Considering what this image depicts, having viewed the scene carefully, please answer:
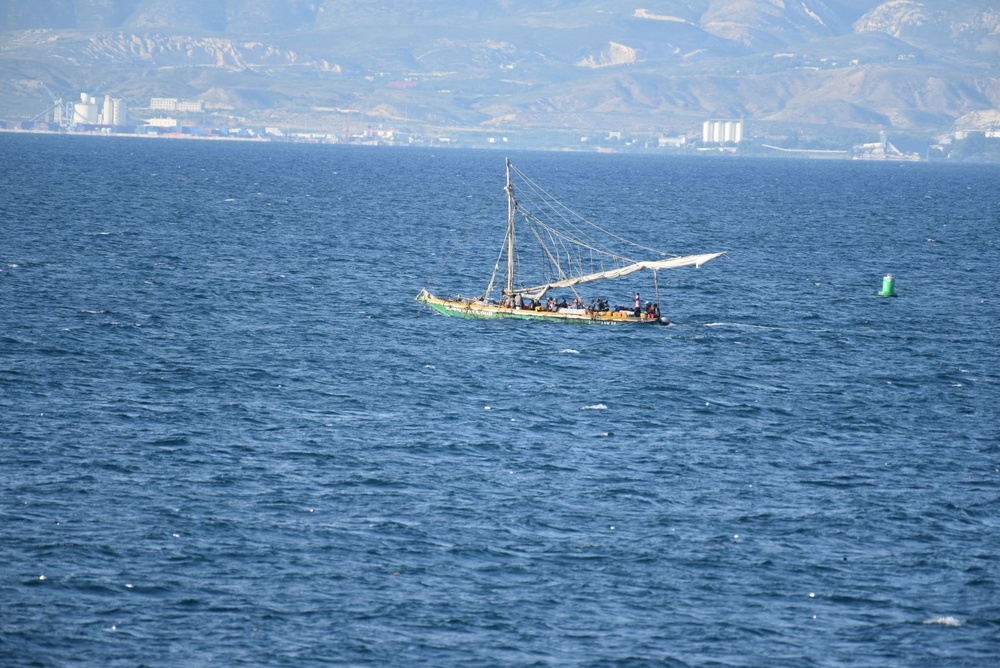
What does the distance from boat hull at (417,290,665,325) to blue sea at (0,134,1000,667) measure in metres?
1.24

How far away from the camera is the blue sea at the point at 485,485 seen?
52562mm

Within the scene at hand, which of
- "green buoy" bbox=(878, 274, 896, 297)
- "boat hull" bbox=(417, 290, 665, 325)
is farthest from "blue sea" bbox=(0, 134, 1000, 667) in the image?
"green buoy" bbox=(878, 274, 896, 297)

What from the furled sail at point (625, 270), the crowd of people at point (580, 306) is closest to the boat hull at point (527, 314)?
the crowd of people at point (580, 306)

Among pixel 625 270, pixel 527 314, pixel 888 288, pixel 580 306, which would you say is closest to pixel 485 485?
pixel 527 314

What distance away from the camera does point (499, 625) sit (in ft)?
174

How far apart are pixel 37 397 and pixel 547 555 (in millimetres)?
38245

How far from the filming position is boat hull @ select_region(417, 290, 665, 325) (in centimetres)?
11525

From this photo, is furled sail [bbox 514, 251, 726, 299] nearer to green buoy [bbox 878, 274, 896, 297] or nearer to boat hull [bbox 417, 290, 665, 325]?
boat hull [bbox 417, 290, 665, 325]

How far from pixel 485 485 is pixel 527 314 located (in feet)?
159

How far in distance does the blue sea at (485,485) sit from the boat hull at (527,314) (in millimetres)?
1242

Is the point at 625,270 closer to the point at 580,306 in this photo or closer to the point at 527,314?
the point at 580,306

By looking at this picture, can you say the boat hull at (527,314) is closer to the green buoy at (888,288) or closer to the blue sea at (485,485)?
the blue sea at (485,485)

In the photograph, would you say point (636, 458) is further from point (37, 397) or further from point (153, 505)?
point (37, 397)

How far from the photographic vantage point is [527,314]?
116875 mm
